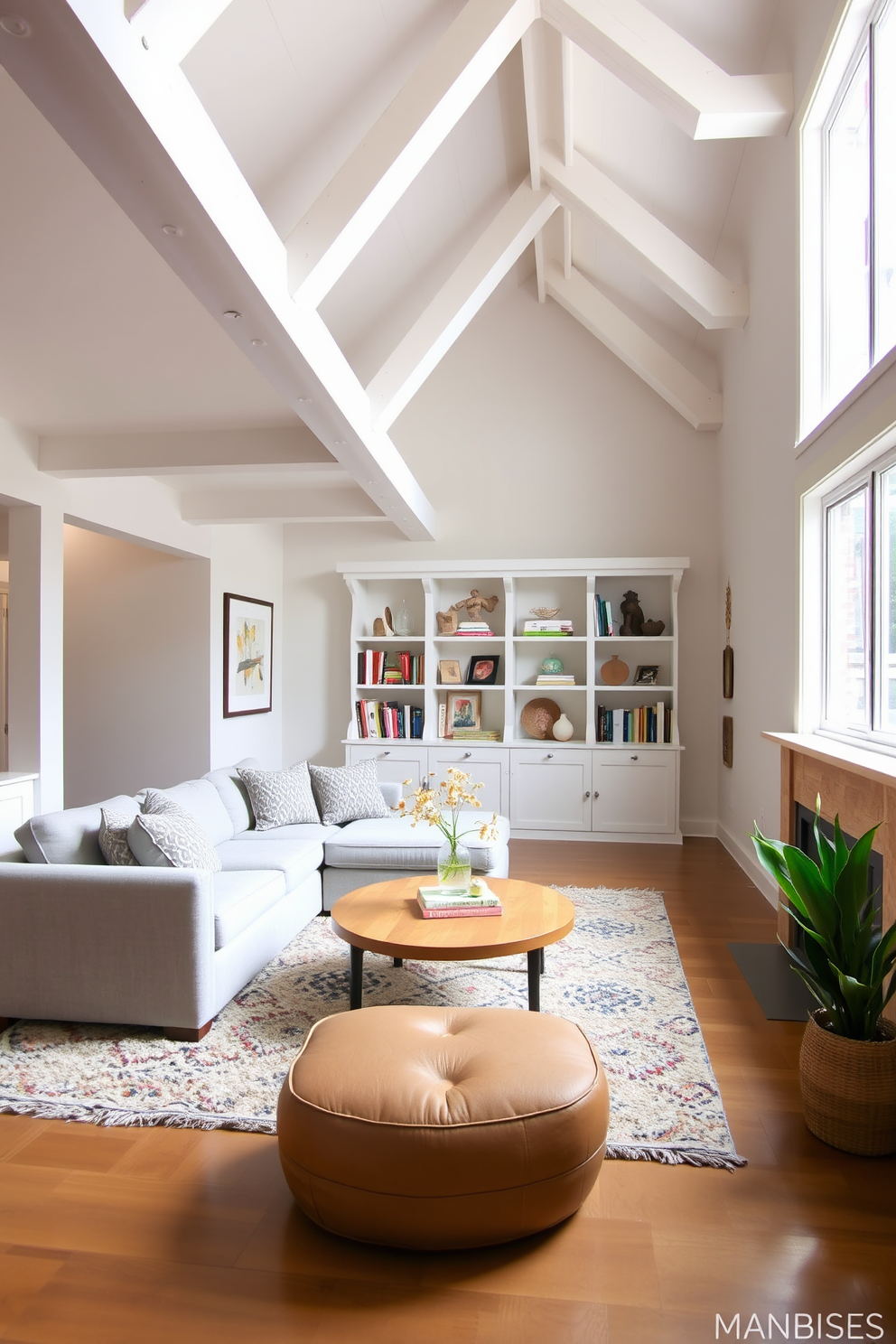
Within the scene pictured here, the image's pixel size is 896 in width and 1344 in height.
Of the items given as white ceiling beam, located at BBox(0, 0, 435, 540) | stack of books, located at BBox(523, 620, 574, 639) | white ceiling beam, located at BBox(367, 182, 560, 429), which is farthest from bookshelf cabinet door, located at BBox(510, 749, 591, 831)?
white ceiling beam, located at BBox(0, 0, 435, 540)

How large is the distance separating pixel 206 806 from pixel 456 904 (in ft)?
5.12

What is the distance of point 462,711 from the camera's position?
6617 mm

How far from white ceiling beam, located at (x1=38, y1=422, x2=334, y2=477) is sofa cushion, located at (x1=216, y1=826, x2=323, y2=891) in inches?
79.9

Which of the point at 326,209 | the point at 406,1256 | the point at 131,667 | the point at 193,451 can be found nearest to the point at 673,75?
the point at 326,209

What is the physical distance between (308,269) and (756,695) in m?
3.36

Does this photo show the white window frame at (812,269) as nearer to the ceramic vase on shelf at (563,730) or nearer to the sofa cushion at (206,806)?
the ceramic vase on shelf at (563,730)

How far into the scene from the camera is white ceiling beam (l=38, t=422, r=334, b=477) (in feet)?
14.8

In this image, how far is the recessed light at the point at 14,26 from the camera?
1447mm

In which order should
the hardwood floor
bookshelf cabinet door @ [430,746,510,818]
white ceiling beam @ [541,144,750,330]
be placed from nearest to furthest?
1. the hardwood floor
2. white ceiling beam @ [541,144,750,330]
3. bookshelf cabinet door @ [430,746,510,818]

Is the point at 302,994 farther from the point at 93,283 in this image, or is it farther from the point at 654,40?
the point at 654,40

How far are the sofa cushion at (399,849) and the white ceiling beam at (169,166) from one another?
2098 mm

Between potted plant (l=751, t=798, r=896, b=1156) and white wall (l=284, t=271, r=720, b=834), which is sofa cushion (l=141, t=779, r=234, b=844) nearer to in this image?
potted plant (l=751, t=798, r=896, b=1156)

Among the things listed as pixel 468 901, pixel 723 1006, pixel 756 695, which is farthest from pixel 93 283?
pixel 756 695

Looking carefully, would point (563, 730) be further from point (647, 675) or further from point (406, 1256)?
point (406, 1256)
